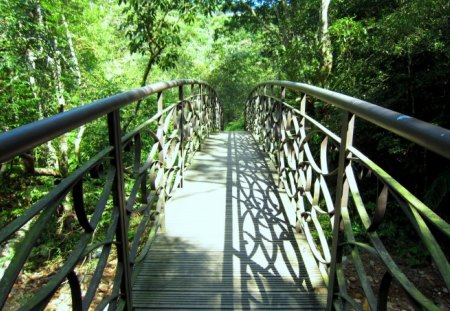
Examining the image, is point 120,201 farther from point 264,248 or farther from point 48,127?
point 264,248

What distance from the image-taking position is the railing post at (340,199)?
1700 millimetres

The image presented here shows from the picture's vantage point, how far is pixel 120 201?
177 centimetres

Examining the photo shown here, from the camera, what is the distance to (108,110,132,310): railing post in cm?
169

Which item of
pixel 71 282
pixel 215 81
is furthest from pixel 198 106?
pixel 215 81

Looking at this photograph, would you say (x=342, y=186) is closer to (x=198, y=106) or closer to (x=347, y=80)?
(x=198, y=106)

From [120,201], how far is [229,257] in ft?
3.48

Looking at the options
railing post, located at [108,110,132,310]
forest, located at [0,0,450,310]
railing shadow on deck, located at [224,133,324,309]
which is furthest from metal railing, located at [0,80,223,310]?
forest, located at [0,0,450,310]

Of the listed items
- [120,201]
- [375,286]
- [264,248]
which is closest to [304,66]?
[375,286]

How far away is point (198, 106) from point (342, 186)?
3725mm

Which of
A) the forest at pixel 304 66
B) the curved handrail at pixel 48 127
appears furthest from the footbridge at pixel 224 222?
the forest at pixel 304 66

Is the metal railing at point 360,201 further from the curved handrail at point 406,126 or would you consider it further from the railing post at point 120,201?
the railing post at point 120,201

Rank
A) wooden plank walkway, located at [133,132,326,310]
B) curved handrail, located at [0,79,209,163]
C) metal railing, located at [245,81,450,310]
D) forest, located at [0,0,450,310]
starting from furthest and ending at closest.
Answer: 1. forest, located at [0,0,450,310]
2. wooden plank walkway, located at [133,132,326,310]
3. metal railing, located at [245,81,450,310]
4. curved handrail, located at [0,79,209,163]

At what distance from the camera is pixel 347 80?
20.5 feet

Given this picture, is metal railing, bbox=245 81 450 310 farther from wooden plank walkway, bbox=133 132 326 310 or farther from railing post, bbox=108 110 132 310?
railing post, bbox=108 110 132 310
